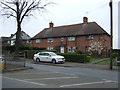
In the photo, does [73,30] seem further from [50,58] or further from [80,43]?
[50,58]

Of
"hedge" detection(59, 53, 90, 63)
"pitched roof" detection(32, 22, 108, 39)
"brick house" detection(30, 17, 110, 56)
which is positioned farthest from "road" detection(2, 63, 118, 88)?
"pitched roof" detection(32, 22, 108, 39)

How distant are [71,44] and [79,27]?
4.32 m

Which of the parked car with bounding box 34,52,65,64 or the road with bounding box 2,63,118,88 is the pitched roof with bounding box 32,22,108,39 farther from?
the road with bounding box 2,63,118,88

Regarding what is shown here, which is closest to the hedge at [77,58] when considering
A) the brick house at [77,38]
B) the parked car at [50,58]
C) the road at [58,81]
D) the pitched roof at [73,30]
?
the parked car at [50,58]

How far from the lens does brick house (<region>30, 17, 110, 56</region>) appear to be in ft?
140

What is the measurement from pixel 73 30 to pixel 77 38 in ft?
9.77

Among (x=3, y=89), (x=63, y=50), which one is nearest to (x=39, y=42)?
(x=63, y=50)

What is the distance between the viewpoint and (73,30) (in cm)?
4956

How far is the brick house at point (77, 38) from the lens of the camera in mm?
42709

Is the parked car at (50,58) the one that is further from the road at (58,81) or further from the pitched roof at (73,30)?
the pitched roof at (73,30)

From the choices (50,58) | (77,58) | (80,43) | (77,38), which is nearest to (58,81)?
(50,58)

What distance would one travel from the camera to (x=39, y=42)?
5588cm

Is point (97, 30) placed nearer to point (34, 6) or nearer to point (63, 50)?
point (63, 50)

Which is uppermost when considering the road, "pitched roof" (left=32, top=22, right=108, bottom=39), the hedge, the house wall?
"pitched roof" (left=32, top=22, right=108, bottom=39)
